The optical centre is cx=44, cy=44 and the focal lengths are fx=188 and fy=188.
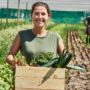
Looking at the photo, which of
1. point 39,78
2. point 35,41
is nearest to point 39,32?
point 35,41

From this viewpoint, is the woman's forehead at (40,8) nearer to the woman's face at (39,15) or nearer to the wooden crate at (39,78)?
the woman's face at (39,15)

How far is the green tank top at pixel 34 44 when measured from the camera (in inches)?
67.9

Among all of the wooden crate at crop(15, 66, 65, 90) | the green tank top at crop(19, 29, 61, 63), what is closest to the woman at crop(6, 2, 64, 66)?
the green tank top at crop(19, 29, 61, 63)

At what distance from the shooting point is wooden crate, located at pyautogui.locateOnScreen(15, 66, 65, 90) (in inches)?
49.2

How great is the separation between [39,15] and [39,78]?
0.57 m

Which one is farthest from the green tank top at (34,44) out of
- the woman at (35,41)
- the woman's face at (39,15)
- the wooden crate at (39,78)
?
the wooden crate at (39,78)

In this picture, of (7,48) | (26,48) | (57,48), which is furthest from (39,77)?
(7,48)

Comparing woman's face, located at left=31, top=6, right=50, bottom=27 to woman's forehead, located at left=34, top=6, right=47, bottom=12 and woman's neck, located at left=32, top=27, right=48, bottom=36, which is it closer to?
woman's forehead, located at left=34, top=6, right=47, bottom=12

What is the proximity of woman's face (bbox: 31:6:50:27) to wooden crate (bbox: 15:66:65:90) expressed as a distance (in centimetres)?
50

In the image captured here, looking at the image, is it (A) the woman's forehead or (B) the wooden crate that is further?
(A) the woman's forehead

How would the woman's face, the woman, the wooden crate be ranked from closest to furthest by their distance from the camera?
the wooden crate, the woman's face, the woman

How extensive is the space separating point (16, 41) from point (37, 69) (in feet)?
1.87

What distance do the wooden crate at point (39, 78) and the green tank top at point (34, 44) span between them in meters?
0.48

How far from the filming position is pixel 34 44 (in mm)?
1741
